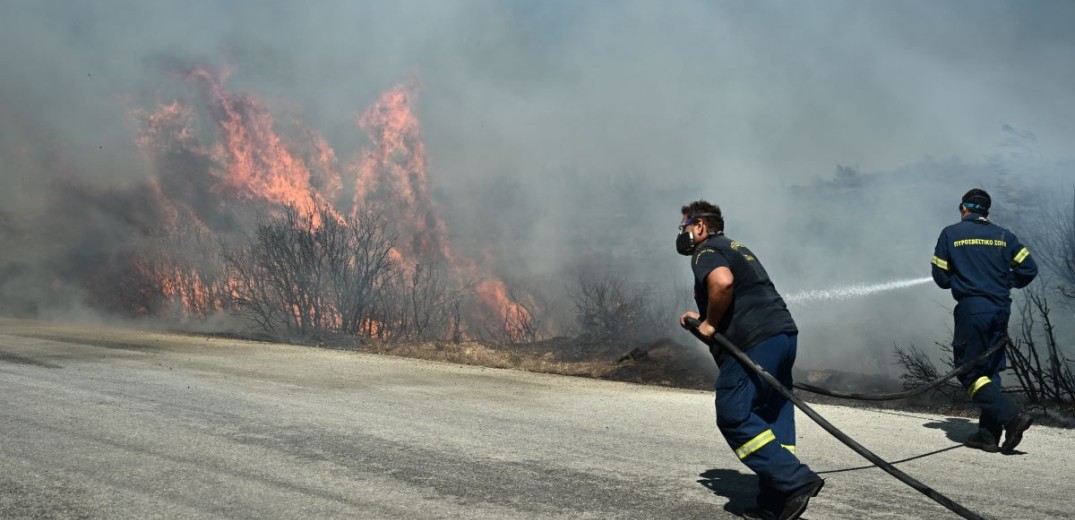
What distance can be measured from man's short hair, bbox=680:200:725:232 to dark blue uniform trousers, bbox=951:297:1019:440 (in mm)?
3113

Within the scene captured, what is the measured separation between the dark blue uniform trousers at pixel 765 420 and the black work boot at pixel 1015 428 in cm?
297

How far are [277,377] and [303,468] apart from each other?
4.88 metres

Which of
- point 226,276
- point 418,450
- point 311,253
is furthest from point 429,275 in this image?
point 418,450

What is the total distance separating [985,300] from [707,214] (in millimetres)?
3277

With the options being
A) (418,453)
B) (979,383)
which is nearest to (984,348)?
(979,383)

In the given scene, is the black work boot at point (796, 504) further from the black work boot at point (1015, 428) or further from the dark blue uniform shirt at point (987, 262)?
the dark blue uniform shirt at point (987, 262)

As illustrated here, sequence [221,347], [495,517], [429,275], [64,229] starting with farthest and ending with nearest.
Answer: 1. [64,229]
2. [429,275]
3. [221,347]
4. [495,517]

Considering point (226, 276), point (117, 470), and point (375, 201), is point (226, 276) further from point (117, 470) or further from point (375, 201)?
point (117, 470)

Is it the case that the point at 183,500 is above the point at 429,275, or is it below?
below

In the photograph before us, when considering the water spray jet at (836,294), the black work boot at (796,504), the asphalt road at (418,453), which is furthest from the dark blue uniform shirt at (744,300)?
the water spray jet at (836,294)

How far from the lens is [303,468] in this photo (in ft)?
18.2

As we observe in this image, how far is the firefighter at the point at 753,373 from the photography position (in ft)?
15.3

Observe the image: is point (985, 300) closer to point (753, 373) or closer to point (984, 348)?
point (984, 348)

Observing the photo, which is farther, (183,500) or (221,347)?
(221,347)
